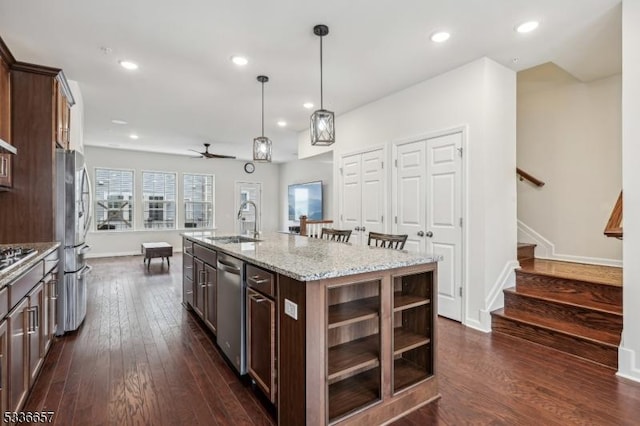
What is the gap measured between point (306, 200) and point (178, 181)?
3738 mm

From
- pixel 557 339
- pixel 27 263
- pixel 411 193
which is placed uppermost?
pixel 411 193

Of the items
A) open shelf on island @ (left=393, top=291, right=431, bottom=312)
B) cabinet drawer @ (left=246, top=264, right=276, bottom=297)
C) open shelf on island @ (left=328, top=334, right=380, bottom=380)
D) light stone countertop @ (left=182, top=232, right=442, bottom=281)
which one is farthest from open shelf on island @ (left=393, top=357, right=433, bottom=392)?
cabinet drawer @ (left=246, top=264, right=276, bottom=297)

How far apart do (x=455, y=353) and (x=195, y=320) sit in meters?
2.69

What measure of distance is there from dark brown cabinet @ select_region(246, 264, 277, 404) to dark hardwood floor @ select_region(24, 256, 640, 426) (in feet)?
0.61

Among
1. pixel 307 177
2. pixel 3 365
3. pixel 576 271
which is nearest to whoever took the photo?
pixel 3 365

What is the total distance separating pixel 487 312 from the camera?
10.9 ft

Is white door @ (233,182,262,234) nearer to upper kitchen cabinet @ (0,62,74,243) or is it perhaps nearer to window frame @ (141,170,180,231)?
window frame @ (141,170,180,231)

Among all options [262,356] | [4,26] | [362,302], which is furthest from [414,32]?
[4,26]

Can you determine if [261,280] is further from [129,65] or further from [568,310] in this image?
[129,65]

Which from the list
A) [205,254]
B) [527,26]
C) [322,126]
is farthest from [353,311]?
[527,26]

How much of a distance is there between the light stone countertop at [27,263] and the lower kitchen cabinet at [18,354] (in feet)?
0.65

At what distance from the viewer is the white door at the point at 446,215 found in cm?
358

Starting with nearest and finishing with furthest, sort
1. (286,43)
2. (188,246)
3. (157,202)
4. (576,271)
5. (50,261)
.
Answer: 1. (50,261)
2. (286,43)
3. (576,271)
4. (188,246)
5. (157,202)

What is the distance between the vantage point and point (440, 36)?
2.93 m
